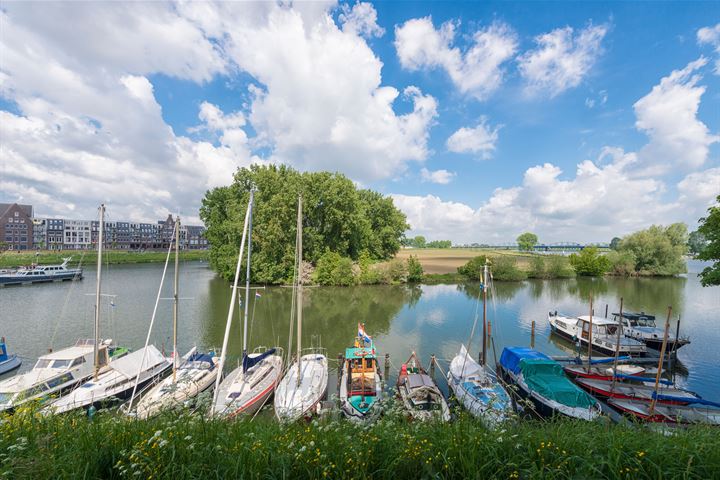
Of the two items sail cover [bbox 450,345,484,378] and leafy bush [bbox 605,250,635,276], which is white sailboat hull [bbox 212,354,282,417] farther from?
leafy bush [bbox 605,250,635,276]

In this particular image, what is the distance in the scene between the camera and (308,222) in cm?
4691

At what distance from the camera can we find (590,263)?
2379 inches

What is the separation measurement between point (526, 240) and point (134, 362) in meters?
178

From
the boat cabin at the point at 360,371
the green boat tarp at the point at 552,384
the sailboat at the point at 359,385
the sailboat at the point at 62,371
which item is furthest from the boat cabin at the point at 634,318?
the sailboat at the point at 62,371

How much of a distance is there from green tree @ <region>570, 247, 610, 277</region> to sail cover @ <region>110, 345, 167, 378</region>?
70201 millimetres

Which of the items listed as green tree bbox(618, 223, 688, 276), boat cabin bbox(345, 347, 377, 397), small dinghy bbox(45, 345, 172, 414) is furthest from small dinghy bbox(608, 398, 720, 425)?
green tree bbox(618, 223, 688, 276)

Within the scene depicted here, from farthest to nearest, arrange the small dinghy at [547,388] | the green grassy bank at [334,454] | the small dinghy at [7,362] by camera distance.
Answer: the small dinghy at [7,362]
the small dinghy at [547,388]
the green grassy bank at [334,454]

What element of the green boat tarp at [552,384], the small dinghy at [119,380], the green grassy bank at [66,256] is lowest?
the small dinghy at [119,380]

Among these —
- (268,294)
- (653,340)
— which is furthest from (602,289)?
(268,294)

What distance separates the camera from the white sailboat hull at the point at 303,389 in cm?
1145

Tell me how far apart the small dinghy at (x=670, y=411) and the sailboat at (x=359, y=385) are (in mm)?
9301

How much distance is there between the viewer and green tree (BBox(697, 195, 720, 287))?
16953 mm

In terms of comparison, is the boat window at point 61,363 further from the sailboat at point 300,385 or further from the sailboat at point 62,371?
the sailboat at point 300,385

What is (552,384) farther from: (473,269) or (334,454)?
(473,269)
